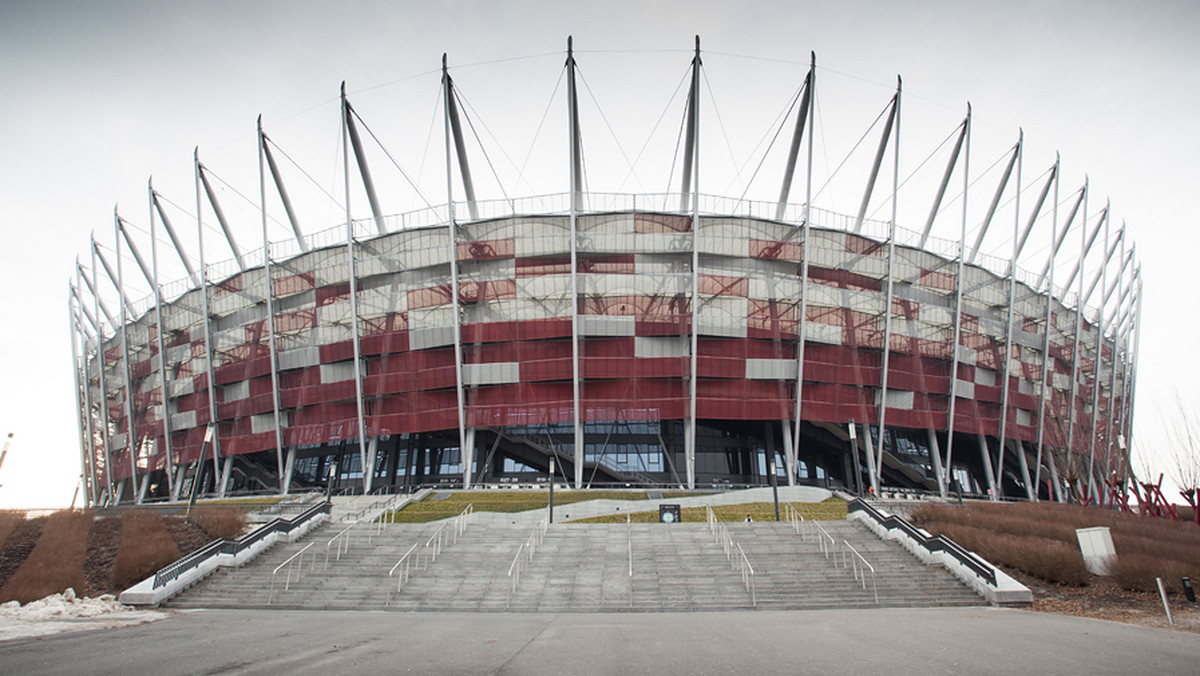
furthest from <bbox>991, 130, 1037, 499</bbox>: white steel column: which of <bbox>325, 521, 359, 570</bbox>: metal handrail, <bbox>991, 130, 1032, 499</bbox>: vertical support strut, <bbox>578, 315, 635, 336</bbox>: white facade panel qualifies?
<bbox>325, 521, 359, 570</bbox>: metal handrail

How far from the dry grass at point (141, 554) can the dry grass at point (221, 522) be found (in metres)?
1.51

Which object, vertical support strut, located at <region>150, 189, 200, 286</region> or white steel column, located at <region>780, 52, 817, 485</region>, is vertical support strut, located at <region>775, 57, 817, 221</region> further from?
vertical support strut, located at <region>150, 189, 200, 286</region>

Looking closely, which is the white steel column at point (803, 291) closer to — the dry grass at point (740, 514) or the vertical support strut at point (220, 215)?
the dry grass at point (740, 514)

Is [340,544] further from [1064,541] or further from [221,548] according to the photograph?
[1064,541]

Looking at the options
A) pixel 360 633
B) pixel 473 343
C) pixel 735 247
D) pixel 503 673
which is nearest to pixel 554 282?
pixel 473 343

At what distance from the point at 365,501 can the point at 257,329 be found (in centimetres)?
2563

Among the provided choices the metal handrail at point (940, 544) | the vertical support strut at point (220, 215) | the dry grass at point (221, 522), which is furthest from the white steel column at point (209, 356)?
the metal handrail at point (940, 544)

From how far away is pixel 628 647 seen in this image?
10430 mm

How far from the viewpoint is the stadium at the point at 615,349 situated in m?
50.5

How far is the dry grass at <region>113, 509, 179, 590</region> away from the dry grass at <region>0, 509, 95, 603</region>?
1.01 m

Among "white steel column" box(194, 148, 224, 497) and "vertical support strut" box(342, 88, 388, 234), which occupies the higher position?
"vertical support strut" box(342, 88, 388, 234)

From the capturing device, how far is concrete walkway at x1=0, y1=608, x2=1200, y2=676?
28.9 feet

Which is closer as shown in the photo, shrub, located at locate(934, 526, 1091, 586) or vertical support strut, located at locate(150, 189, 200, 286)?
shrub, located at locate(934, 526, 1091, 586)

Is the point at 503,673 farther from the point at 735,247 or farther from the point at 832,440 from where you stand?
the point at 832,440
